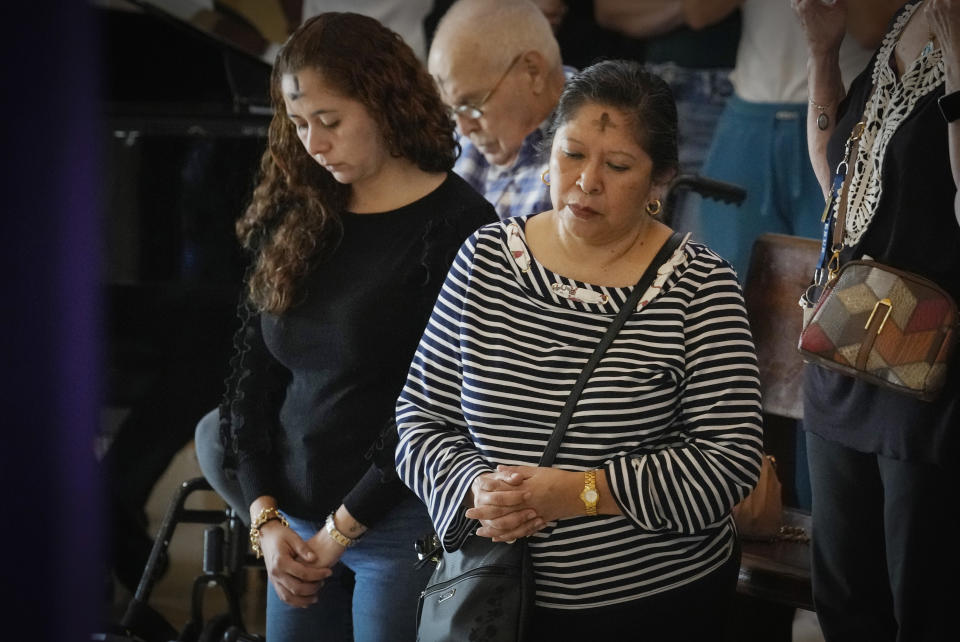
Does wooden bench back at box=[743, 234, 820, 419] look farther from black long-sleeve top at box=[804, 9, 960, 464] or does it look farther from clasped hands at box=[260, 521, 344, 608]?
clasped hands at box=[260, 521, 344, 608]

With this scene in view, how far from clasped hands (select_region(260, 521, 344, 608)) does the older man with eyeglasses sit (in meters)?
0.97

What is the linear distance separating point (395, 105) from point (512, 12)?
2.80 ft

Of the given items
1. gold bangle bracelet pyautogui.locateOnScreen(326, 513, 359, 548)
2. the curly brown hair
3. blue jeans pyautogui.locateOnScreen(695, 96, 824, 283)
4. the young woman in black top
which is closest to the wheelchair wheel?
the young woman in black top

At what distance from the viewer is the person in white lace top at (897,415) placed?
151cm

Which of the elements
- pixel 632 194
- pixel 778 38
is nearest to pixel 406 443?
pixel 632 194

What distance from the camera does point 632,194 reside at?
1530 millimetres

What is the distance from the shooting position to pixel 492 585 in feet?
4.71

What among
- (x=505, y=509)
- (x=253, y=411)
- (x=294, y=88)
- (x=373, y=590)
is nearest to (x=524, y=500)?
(x=505, y=509)

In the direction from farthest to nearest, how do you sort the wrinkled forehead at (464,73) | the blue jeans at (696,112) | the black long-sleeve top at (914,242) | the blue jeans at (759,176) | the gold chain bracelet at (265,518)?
the blue jeans at (696,112) < the blue jeans at (759,176) < the wrinkled forehead at (464,73) < the gold chain bracelet at (265,518) < the black long-sleeve top at (914,242)

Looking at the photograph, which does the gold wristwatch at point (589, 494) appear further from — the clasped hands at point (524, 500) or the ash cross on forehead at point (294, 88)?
the ash cross on forehead at point (294, 88)

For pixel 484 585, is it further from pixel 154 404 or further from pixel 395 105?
pixel 154 404

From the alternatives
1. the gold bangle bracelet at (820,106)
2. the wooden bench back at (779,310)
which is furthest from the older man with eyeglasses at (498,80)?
the gold bangle bracelet at (820,106)

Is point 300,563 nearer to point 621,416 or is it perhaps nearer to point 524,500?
point 524,500

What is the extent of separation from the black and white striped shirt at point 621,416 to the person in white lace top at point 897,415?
0.23 m
